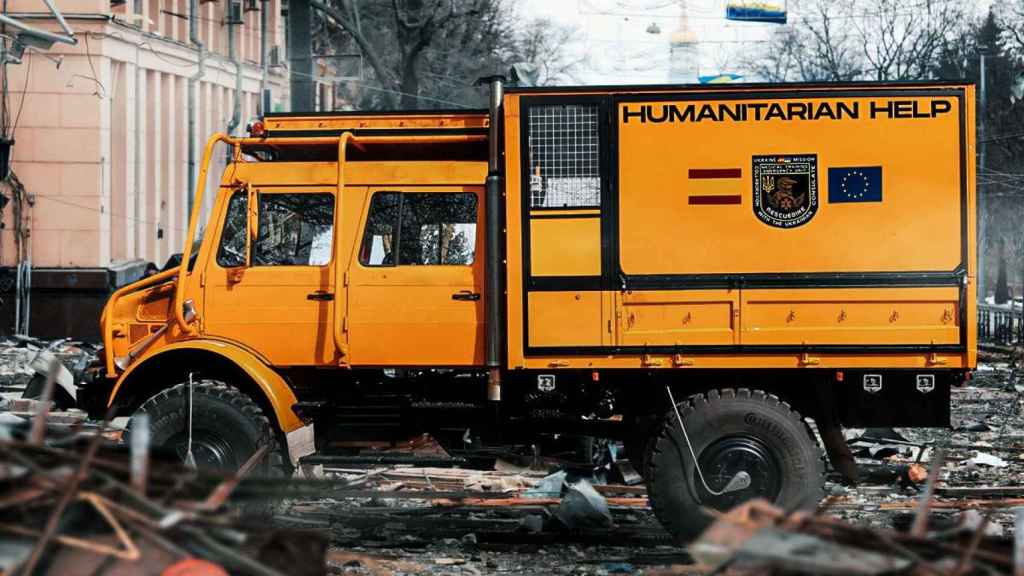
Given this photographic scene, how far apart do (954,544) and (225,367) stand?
20.2 feet

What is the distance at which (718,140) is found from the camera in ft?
28.8

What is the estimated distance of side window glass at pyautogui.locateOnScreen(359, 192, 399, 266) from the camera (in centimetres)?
915

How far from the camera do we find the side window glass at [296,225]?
9.24 m

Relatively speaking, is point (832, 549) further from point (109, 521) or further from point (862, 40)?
point (862, 40)

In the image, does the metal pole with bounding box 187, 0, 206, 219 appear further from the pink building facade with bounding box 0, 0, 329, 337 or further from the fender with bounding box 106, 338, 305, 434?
the fender with bounding box 106, 338, 305, 434

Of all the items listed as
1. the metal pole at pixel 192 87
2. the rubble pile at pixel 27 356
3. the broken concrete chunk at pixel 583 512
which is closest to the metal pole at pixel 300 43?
the metal pole at pixel 192 87

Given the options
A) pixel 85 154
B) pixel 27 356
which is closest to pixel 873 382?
pixel 27 356

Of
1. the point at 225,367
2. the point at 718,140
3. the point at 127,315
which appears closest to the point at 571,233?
the point at 718,140

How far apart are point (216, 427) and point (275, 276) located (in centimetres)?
108

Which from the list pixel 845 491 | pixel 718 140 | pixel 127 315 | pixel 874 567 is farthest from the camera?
pixel 845 491

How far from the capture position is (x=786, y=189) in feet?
28.7

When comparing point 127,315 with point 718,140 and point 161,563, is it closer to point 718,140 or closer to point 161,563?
point 718,140

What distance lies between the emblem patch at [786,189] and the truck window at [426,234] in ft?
6.23

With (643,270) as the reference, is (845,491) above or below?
below
